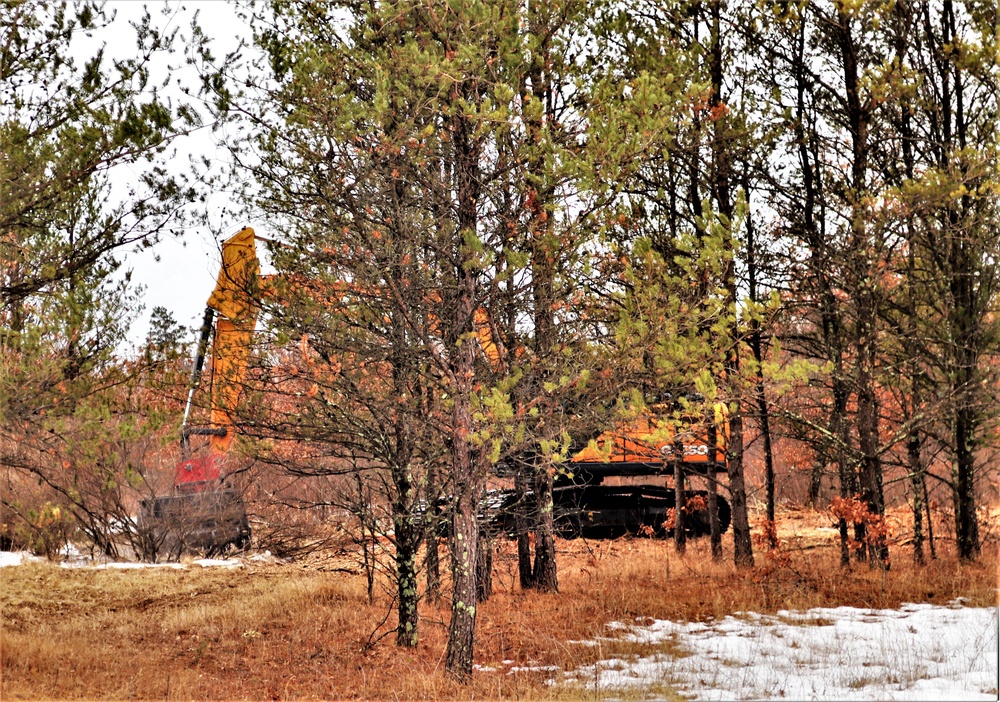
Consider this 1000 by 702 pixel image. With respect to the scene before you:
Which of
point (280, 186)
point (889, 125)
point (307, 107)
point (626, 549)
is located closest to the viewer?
point (307, 107)

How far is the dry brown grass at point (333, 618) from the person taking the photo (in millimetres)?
7883

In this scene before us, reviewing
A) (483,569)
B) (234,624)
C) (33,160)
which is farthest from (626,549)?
(33,160)

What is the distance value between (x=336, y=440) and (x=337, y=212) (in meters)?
2.12

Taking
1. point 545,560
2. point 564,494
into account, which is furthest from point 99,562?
point 545,560

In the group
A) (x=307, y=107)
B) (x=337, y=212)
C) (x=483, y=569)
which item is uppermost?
(x=307, y=107)

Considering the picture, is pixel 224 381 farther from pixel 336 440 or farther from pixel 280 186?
pixel 280 186

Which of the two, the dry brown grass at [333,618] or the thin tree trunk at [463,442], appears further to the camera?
the dry brown grass at [333,618]

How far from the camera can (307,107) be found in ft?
26.4

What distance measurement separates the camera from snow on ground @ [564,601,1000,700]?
24.3 ft

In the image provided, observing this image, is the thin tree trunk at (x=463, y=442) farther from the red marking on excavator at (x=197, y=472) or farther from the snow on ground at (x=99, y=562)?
the snow on ground at (x=99, y=562)

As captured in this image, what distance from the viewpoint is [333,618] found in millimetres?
10383

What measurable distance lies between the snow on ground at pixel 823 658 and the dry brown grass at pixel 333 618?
39 centimetres

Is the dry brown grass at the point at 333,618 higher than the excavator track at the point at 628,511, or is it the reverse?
the excavator track at the point at 628,511

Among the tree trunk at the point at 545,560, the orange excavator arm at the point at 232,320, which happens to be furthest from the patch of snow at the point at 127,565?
the orange excavator arm at the point at 232,320
